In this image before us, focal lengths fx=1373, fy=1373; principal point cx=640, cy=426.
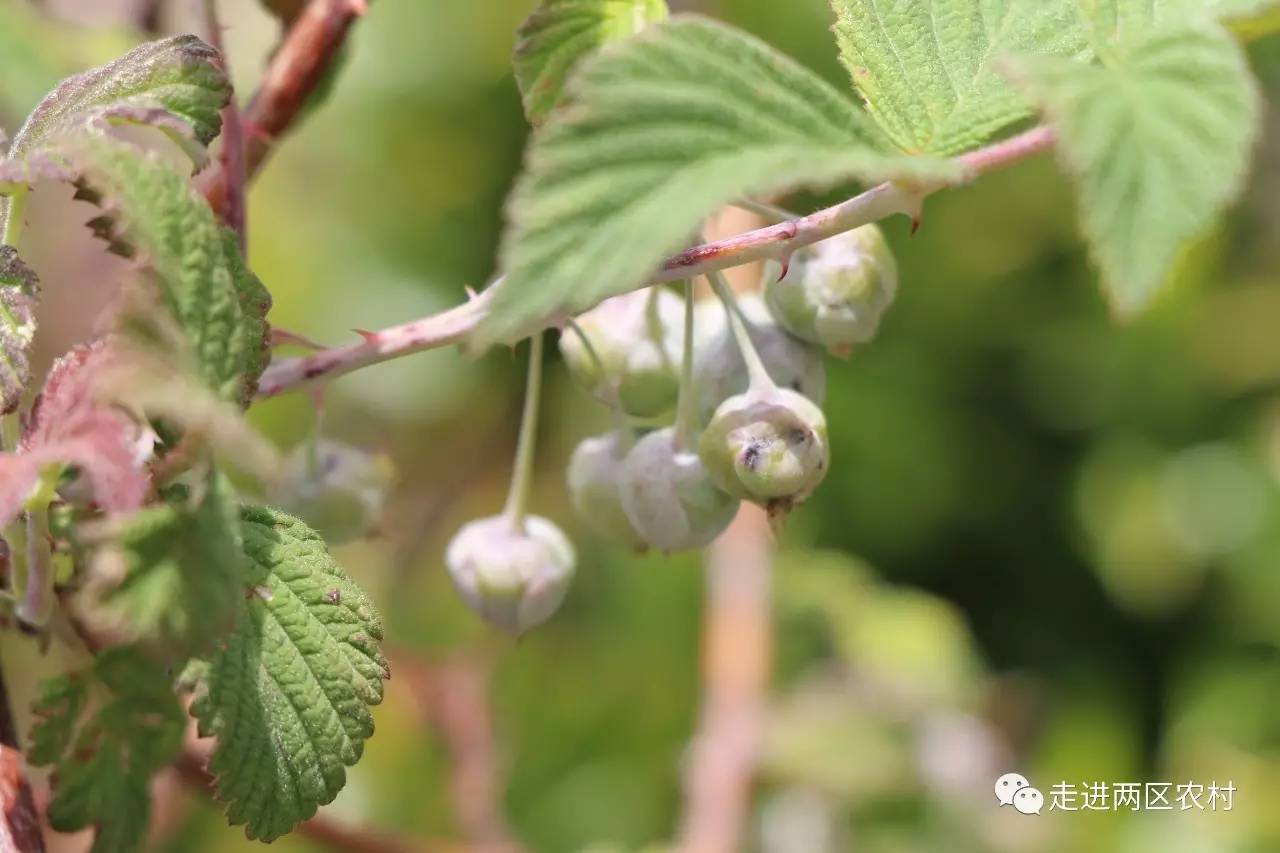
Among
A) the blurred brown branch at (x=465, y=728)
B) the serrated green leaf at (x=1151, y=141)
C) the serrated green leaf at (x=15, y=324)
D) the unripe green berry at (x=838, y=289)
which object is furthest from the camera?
the blurred brown branch at (x=465, y=728)

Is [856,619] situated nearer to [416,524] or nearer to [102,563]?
[416,524]

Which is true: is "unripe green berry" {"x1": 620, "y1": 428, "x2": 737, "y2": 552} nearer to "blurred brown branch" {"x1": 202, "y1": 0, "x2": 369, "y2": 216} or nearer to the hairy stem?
the hairy stem

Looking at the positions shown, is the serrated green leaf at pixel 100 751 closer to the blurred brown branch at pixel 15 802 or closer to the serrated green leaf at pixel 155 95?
the blurred brown branch at pixel 15 802

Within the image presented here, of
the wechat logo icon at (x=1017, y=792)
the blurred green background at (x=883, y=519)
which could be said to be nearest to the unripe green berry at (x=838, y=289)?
the wechat logo icon at (x=1017, y=792)

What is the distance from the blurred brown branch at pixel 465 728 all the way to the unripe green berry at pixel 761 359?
93cm

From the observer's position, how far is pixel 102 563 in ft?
1.18

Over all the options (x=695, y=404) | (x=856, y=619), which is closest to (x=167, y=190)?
(x=695, y=404)

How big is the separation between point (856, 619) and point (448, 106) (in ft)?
3.31

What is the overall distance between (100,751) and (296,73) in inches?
15.0

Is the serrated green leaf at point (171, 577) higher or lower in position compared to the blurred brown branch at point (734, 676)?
higher

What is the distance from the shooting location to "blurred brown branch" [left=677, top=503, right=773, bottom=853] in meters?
1.35

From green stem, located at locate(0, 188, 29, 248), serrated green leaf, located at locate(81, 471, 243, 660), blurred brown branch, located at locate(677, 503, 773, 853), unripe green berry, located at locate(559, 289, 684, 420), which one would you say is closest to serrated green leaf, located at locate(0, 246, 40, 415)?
green stem, located at locate(0, 188, 29, 248)

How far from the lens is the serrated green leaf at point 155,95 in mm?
481

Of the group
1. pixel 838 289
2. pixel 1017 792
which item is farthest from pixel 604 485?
pixel 1017 792
